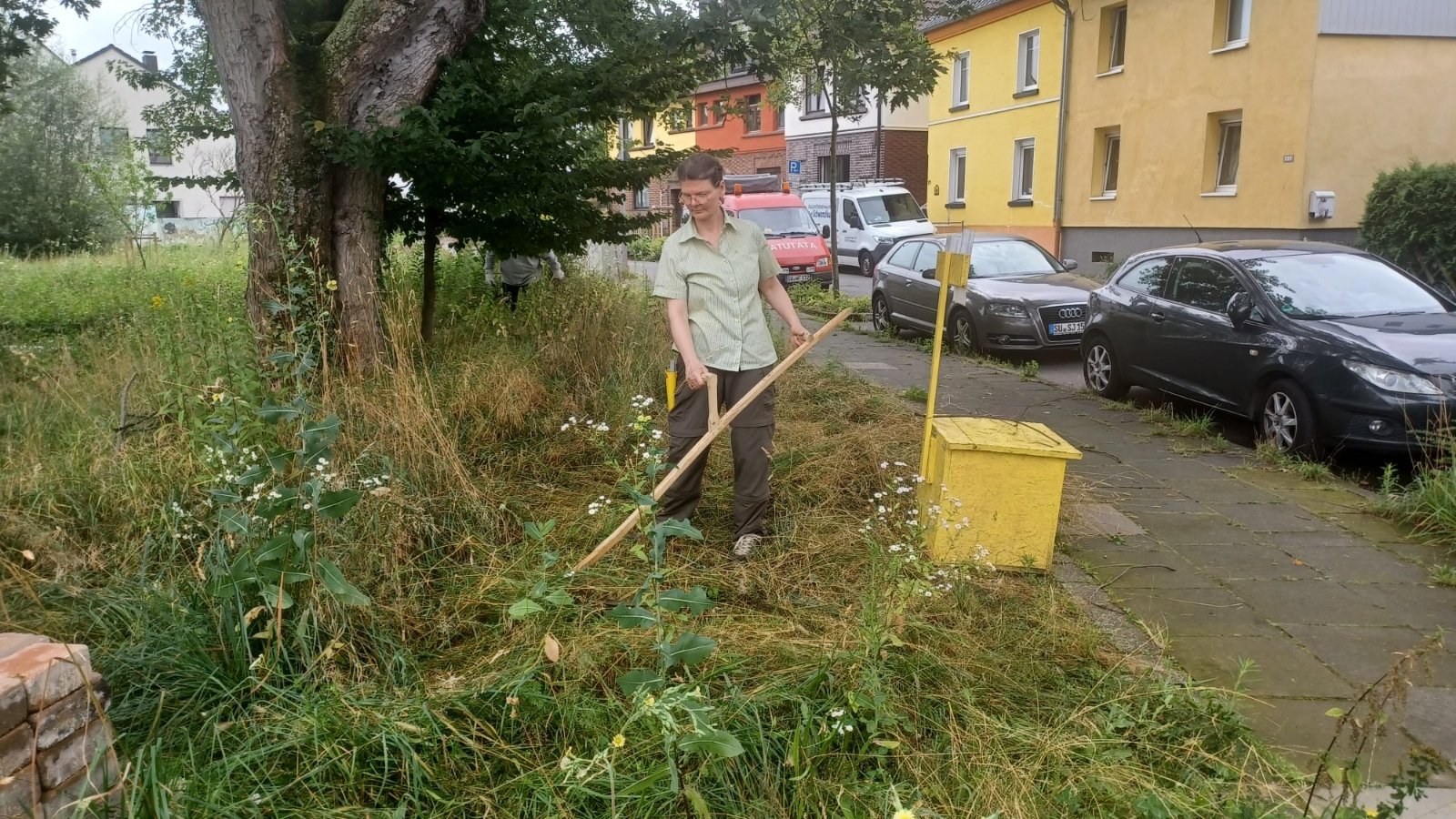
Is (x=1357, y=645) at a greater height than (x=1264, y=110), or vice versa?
(x=1264, y=110)

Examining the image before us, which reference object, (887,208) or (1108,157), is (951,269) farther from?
(887,208)

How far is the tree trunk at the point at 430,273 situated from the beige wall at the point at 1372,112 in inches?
560

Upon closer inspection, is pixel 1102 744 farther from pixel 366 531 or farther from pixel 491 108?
pixel 491 108

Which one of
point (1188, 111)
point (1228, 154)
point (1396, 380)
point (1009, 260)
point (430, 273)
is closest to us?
point (1396, 380)

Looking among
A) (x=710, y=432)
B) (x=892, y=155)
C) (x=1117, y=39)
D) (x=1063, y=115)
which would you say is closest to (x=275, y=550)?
(x=710, y=432)

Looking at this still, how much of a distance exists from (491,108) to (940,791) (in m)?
4.73

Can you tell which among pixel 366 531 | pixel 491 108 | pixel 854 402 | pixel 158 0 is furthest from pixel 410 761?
pixel 158 0

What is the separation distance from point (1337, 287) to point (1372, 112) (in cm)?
1078

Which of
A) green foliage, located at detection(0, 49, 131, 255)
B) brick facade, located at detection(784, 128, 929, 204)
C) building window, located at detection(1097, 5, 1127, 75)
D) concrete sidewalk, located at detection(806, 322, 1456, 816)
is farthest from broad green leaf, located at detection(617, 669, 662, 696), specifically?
brick facade, located at detection(784, 128, 929, 204)

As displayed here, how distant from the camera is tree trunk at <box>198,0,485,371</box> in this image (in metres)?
5.70

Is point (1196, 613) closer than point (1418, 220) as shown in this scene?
Yes

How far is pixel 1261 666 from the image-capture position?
3785 mm

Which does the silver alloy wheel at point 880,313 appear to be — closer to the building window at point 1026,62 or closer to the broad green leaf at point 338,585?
the broad green leaf at point 338,585

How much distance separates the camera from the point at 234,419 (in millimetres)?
3961
